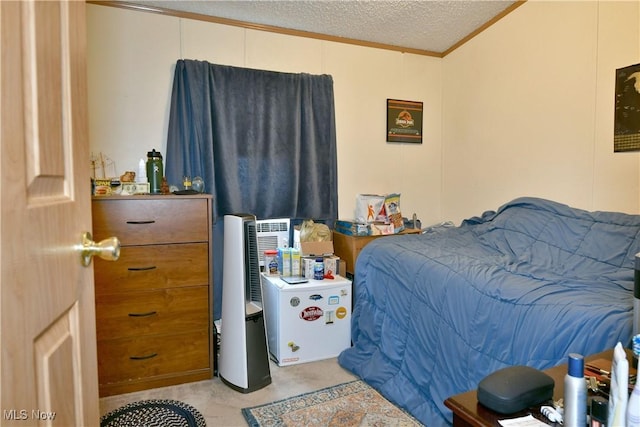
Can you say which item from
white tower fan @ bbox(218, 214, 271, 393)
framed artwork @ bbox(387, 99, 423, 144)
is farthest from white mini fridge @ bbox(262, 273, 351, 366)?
framed artwork @ bbox(387, 99, 423, 144)

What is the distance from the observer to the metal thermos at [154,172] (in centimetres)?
259

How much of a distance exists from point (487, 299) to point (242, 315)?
4.22 feet

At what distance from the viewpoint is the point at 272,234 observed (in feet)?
10.4

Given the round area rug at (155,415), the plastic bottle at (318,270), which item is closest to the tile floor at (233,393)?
the round area rug at (155,415)

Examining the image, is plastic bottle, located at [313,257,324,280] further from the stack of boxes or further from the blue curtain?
the blue curtain

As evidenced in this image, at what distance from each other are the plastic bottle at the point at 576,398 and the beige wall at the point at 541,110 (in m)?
2.09

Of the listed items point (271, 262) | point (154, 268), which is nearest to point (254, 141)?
point (271, 262)

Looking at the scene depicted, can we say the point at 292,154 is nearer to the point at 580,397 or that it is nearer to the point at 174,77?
the point at 174,77

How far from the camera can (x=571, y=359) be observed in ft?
2.36

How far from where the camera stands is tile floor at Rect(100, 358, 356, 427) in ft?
6.88

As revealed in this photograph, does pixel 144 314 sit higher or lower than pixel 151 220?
lower

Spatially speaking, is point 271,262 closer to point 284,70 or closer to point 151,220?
point 151,220

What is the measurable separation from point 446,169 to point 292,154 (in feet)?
5.07

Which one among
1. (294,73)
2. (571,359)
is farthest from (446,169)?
(571,359)
